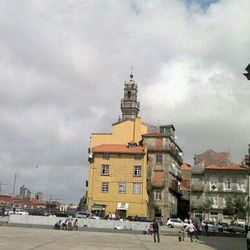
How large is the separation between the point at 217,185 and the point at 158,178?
1390 cm

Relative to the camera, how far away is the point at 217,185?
326 feet

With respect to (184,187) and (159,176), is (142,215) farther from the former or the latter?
(184,187)

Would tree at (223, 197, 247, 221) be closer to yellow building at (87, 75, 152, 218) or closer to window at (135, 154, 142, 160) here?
yellow building at (87, 75, 152, 218)

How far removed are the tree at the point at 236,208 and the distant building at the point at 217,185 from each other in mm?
7564

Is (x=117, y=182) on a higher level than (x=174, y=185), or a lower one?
lower

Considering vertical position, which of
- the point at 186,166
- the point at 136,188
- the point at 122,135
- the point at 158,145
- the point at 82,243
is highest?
the point at 186,166

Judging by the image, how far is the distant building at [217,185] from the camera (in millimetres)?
97875

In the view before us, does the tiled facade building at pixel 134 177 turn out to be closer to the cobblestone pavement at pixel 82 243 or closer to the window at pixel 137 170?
the window at pixel 137 170

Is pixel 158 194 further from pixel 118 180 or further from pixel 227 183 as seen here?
pixel 227 183

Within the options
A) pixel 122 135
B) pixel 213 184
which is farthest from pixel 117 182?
pixel 213 184

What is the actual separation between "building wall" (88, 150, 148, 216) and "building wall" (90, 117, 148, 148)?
368 inches

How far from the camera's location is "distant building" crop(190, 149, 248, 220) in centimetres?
9788

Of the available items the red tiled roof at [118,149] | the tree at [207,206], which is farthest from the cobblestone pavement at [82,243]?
the tree at [207,206]

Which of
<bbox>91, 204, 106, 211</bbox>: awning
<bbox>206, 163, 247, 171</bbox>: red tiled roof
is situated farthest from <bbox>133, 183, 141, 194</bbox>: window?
<bbox>206, 163, 247, 171</bbox>: red tiled roof
